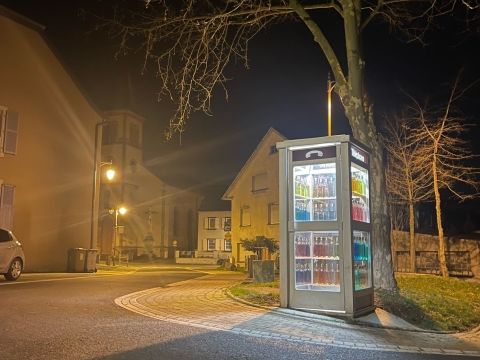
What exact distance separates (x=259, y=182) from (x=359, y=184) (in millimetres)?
32931

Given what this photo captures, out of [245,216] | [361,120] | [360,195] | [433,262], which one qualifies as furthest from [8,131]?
[245,216]

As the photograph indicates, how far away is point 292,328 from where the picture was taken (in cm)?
838

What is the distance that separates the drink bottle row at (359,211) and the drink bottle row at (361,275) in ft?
2.86

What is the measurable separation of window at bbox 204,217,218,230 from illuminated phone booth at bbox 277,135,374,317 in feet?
159

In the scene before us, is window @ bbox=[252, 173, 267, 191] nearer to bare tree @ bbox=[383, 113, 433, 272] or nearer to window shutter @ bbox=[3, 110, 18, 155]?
bare tree @ bbox=[383, 113, 433, 272]

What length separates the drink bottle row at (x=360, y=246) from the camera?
9.93m

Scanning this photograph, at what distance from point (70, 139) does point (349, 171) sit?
60.8ft

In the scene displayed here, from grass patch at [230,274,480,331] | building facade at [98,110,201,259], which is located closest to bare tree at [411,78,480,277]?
grass patch at [230,274,480,331]

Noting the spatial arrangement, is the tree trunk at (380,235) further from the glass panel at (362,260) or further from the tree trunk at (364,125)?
the glass panel at (362,260)

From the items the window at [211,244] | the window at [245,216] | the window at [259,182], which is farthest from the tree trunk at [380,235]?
the window at [211,244]

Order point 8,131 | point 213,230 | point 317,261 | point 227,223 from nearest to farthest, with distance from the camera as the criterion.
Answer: point 317,261 → point 8,131 → point 227,223 → point 213,230

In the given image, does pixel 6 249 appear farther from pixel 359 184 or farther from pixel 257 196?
pixel 257 196

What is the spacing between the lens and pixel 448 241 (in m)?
27.0

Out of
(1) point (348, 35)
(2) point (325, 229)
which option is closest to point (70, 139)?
(1) point (348, 35)
